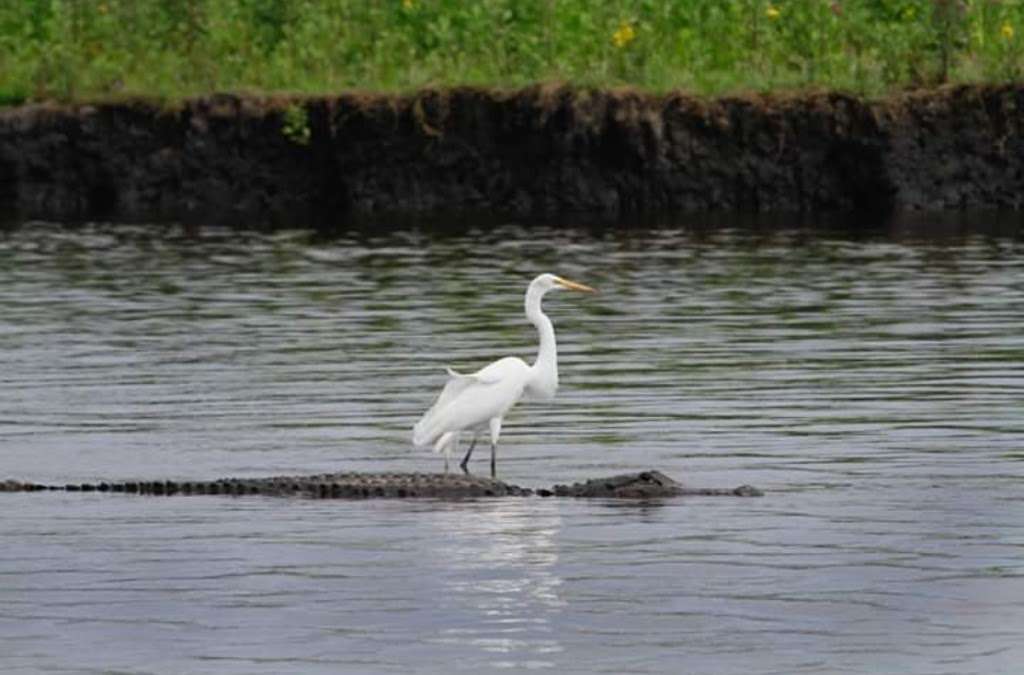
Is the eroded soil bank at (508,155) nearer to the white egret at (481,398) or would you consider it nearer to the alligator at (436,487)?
the white egret at (481,398)

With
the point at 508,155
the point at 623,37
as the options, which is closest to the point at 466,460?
the point at 508,155

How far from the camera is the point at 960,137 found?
125 feet

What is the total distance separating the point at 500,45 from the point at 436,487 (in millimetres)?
23649

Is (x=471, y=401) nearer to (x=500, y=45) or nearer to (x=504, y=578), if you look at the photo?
(x=504, y=578)

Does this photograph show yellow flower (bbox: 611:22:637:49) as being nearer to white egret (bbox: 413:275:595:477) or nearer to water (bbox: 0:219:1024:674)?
water (bbox: 0:219:1024:674)

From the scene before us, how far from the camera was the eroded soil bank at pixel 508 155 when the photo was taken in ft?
126

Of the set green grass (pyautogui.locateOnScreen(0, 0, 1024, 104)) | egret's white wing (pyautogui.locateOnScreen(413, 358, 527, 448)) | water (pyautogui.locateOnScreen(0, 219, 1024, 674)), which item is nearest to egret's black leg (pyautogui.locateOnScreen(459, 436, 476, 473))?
water (pyautogui.locateOnScreen(0, 219, 1024, 674))

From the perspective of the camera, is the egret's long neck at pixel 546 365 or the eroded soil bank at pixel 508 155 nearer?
the egret's long neck at pixel 546 365

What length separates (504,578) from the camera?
50.2 feet

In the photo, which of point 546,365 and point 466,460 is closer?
point 546,365

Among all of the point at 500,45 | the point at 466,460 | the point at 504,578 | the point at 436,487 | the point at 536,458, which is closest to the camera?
the point at 504,578

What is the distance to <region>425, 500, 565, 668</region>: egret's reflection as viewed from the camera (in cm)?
1381

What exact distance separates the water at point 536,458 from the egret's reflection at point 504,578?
0.10ft

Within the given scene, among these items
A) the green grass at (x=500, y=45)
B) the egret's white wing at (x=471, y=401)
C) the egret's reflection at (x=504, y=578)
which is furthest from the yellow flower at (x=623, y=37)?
the egret's reflection at (x=504, y=578)
